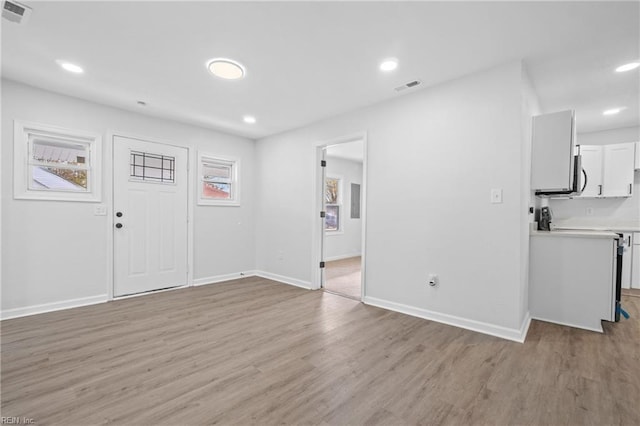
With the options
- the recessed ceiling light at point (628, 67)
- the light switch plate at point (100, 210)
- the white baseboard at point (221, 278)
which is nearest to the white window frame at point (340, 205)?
the white baseboard at point (221, 278)

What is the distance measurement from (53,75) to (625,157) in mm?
7467

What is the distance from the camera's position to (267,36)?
2221mm

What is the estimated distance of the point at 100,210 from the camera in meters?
3.60

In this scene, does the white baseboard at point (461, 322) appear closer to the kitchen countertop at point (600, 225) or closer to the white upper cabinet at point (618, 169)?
the kitchen countertop at point (600, 225)

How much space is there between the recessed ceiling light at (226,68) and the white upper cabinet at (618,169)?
18.0 feet

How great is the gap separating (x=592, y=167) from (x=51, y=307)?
7.71 meters

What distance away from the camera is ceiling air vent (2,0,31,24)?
190 centimetres

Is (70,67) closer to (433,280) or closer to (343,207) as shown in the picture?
(433,280)

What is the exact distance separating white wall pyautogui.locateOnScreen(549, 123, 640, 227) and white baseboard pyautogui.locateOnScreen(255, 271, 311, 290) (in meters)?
4.51

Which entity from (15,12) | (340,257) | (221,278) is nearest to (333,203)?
(340,257)

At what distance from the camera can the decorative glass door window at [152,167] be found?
3.94 metres

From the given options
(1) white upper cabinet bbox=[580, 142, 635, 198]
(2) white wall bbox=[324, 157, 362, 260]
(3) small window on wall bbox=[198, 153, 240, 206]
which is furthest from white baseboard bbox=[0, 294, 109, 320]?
(1) white upper cabinet bbox=[580, 142, 635, 198]

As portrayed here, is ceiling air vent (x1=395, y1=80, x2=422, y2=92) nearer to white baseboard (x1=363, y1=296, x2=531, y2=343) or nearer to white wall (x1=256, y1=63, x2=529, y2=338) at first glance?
white wall (x1=256, y1=63, x2=529, y2=338)

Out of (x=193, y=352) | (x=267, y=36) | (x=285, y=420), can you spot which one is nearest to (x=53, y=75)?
(x=267, y=36)
